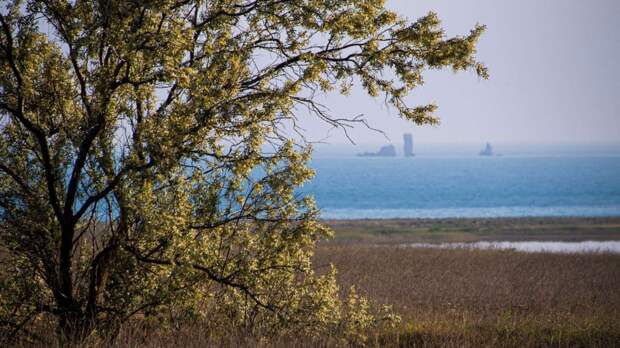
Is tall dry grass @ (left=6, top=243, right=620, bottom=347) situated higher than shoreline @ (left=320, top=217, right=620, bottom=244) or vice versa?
tall dry grass @ (left=6, top=243, right=620, bottom=347)

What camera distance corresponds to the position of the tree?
10.9m

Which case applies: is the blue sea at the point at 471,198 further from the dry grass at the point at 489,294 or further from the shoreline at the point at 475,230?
the dry grass at the point at 489,294

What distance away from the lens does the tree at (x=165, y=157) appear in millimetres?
10906

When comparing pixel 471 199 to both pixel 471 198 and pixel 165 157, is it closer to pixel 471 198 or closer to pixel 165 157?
pixel 471 198

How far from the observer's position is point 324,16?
475 inches

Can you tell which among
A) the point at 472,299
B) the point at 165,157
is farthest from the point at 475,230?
the point at 165,157

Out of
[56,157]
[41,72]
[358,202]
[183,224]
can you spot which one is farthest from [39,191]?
[358,202]

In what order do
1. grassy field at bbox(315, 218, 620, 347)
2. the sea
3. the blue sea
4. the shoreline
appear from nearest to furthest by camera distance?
grassy field at bbox(315, 218, 620, 347)
the shoreline
the sea
the blue sea

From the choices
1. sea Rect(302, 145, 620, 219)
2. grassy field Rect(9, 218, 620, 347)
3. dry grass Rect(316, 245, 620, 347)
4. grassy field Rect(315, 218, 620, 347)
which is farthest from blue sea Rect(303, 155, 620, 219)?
grassy field Rect(9, 218, 620, 347)

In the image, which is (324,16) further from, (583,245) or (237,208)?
(583,245)

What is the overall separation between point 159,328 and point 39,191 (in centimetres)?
288

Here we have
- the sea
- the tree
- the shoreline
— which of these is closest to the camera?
the tree

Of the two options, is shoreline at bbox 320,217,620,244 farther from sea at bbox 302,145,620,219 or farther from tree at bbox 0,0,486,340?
tree at bbox 0,0,486,340

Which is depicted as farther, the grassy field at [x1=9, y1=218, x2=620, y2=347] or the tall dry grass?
the grassy field at [x1=9, y1=218, x2=620, y2=347]
